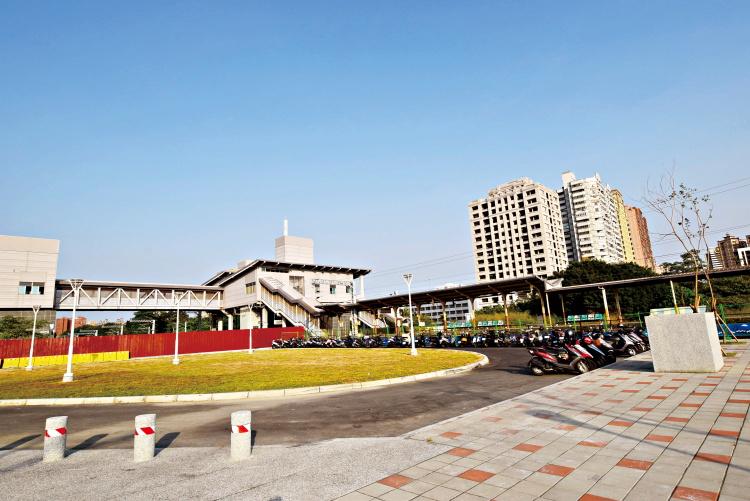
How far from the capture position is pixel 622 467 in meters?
4.51

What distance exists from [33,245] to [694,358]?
55.6 metres

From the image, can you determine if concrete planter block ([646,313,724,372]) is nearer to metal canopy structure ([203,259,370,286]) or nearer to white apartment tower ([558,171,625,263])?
metal canopy structure ([203,259,370,286])

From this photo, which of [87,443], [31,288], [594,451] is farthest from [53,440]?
[31,288]

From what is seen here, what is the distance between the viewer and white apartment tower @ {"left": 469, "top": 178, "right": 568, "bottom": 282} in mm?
104312

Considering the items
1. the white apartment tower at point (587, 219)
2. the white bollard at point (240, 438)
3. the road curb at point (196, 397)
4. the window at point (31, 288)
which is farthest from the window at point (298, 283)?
the white apartment tower at point (587, 219)

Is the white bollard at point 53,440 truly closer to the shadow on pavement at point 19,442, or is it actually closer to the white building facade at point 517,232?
the shadow on pavement at point 19,442

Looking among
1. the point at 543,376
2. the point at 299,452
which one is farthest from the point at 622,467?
the point at 543,376

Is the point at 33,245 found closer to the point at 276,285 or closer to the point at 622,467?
the point at 276,285

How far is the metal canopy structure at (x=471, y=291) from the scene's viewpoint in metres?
33.8

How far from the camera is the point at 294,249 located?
5856 cm

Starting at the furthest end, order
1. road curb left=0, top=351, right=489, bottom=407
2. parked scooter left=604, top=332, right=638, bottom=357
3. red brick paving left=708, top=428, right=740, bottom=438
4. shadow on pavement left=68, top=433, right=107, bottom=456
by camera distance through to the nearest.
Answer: parked scooter left=604, top=332, right=638, bottom=357 < road curb left=0, top=351, right=489, bottom=407 < shadow on pavement left=68, top=433, right=107, bottom=456 < red brick paving left=708, top=428, right=740, bottom=438

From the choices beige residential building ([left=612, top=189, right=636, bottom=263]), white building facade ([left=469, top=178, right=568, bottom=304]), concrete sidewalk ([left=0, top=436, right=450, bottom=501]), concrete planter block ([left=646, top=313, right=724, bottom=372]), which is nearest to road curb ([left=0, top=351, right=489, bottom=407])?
concrete sidewalk ([left=0, top=436, right=450, bottom=501])

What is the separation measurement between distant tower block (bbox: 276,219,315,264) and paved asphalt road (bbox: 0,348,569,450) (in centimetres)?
4608

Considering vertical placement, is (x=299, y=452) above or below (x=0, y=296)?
below
